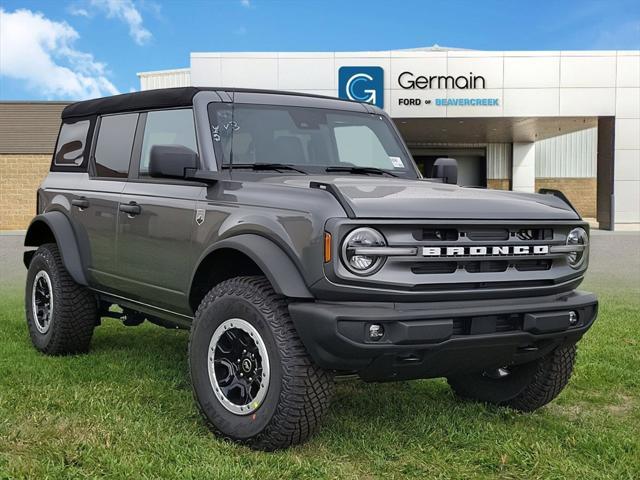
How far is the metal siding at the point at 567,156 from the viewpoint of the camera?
40625mm

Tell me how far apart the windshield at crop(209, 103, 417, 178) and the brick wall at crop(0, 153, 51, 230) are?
26.8 metres

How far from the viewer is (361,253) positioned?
3543mm

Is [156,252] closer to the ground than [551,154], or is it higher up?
closer to the ground

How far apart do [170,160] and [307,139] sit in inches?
43.2

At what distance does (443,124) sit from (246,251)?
26.7 metres

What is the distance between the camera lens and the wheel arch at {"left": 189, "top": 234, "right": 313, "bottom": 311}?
3709 millimetres

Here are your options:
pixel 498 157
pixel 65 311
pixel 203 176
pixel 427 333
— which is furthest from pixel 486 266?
pixel 498 157

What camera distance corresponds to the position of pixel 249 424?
392 centimetres

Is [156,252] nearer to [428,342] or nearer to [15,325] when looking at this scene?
[428,342]

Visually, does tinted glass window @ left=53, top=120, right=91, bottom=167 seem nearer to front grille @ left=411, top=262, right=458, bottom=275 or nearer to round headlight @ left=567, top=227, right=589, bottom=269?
front grille @ left=411, top=262, right=458, bottom=275

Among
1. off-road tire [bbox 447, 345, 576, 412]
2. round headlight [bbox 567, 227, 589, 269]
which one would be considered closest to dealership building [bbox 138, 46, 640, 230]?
off-road tire [bbox 447, 345, 576, 412]

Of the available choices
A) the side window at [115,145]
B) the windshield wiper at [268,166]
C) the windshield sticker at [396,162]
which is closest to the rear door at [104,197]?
the side window at [115,145]

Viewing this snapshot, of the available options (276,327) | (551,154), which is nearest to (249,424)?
(276,327)

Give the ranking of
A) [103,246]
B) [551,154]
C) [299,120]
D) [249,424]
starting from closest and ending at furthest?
[249,424], [299,120], [103,246], [551,154]
